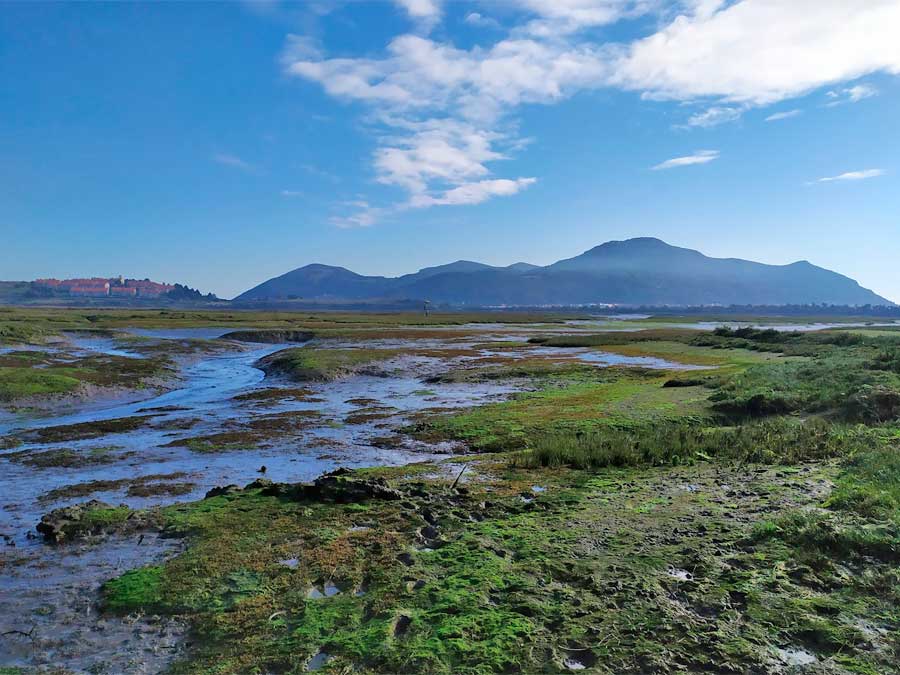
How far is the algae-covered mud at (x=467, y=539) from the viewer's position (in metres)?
6.77

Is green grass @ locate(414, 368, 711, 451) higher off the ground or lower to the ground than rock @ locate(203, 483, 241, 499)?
lower

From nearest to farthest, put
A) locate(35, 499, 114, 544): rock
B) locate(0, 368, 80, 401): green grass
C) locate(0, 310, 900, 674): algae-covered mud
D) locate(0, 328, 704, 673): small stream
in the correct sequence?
locate(0, 310, 900, 674): algae-covered mud, locate(0, 328, 704, 673): small stream, locate(35, 499, 114, 544): rock, locate(0, 368, 80, 401): green grass

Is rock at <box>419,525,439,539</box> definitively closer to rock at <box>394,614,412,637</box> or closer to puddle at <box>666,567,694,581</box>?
rock at <box>394,614,412,637</box>

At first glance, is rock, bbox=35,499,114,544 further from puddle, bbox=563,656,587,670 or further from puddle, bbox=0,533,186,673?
puddle, bbox=563,656,587,670

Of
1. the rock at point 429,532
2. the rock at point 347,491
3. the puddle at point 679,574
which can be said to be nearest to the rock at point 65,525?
the rock at point 347,491

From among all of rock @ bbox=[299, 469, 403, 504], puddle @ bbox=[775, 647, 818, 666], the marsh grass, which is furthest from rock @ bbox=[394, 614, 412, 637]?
the marsh grass

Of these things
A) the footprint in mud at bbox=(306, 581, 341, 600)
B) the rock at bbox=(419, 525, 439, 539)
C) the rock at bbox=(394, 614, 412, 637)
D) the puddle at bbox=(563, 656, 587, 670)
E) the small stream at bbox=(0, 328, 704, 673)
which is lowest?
the small stream at bbox=(0, 328, 704, 673)

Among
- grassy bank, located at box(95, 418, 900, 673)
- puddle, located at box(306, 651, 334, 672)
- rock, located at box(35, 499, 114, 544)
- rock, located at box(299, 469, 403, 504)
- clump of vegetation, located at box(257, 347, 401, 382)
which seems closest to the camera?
puddle, located at box(306, 651, 334, 672)

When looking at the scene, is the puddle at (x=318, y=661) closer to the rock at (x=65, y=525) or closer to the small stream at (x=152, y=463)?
the small stream at (x=152, y=463)

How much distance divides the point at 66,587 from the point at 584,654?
7.99 meters

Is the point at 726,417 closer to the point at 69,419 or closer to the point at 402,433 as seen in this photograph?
the point at 402,433

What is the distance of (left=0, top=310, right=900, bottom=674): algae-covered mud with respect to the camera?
677 centimetres

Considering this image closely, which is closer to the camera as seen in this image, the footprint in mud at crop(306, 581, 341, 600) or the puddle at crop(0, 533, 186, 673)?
A: the puddle at crop(0, 533, 186, 673)

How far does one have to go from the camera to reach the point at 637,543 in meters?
9.50
